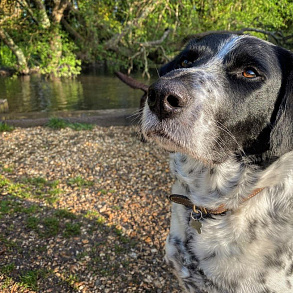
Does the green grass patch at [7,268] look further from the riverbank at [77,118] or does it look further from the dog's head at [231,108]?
the riverbank at [77,118]

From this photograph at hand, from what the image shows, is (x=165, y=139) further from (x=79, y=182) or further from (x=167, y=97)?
(x=79, y=182)

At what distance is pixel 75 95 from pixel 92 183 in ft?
23.7

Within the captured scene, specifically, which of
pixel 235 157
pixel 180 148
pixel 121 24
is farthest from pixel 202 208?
pixel 121 24

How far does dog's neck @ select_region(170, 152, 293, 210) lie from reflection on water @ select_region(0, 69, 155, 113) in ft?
23.6

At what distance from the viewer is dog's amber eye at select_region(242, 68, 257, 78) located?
1.73 meters

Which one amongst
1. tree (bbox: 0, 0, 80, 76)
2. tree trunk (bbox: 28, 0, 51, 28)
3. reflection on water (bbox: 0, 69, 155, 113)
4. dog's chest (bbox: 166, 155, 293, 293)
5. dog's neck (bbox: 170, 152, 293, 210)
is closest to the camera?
dog's chest (bbox: 166, 155, 293, 293)

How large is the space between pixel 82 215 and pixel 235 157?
225 centimetres

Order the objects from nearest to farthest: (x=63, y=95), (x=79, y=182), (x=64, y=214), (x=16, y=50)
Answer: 1. (x=64, y=214)
2. (x=79, y=182)
3. (x=16, y=50)
4. (x=63, y=95)

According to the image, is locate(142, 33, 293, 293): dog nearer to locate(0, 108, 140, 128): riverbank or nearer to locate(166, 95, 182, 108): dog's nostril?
locate(166, 95, 182, 108): dog's nostril

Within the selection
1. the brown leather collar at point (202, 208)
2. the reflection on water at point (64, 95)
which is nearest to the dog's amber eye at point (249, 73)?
the brown leather collar at point (202, 208)

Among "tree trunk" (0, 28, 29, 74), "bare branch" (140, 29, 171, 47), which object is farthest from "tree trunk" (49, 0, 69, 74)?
"bare branch" (140, 29, 171, 47)

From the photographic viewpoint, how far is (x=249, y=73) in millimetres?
1733

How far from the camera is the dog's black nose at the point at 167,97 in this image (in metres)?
1.39

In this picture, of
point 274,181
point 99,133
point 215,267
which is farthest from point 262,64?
point 99,133
